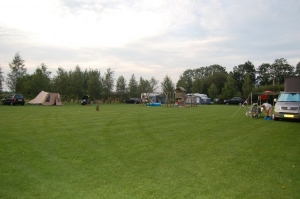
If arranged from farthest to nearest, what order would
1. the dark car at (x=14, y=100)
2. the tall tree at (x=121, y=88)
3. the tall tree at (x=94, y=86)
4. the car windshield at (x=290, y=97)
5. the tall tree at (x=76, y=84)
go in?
the tall tree at (x=121, y=88)
the tall tree at (x=94, y=86)
the tall tree at (x=76, y=84)
the dark car at (x=14, y=100)
the car windshield at (x=290, y=97)

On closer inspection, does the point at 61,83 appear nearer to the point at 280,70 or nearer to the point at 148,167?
the point at 148,167

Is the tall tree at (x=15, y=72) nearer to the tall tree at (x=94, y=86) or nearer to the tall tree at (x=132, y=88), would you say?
the tall tree at (x=94, y=86)

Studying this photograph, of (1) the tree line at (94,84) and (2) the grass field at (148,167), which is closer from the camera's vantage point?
(2) the grass field at (148,167)

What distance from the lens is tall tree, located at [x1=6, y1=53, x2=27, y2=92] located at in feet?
153

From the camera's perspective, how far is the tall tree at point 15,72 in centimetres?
4666

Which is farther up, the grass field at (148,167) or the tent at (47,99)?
the tent at (47,99)

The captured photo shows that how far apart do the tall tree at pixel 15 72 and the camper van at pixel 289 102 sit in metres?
43.2

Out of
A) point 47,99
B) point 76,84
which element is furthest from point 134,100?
point 47,99

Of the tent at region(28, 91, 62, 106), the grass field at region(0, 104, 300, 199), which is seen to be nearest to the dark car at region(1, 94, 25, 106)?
the tent at region(28, 91, 62, 106)

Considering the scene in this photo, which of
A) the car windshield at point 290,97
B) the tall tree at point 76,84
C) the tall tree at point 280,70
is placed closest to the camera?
the car windshield at point 290,97

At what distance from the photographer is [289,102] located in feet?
53.5

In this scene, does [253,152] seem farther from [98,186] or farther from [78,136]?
[78,136]

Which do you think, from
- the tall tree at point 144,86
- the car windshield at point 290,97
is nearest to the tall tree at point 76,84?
the tall tree at point 144,86

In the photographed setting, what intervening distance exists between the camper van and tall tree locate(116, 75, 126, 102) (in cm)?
4250
